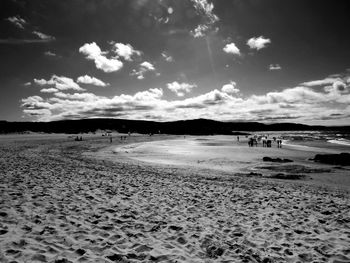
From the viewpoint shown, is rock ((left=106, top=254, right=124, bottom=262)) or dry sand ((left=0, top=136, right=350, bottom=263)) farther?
dry sand ((left=0, top=136, right=350, bottom=263))

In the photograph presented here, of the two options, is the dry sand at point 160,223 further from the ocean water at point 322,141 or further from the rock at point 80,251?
the ocean water at point 322,141

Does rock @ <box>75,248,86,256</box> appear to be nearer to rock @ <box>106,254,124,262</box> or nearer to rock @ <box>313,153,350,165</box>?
rock @ <box>106,254,124,262</box>

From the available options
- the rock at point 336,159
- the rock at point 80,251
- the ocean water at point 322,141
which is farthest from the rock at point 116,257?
the ocean water at point 322,141

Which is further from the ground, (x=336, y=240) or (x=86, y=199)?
(x=86, y=199)

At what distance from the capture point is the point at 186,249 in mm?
5590

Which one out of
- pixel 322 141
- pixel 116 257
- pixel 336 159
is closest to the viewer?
pixel 116 257

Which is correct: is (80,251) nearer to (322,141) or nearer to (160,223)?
(160,223)

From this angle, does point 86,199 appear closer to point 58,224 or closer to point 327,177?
point 58,224

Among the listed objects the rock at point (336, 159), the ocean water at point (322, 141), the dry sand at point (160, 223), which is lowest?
the ocean water at point (322, 141)

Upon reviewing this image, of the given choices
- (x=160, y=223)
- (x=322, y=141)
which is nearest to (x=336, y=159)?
(x=160, y=223)

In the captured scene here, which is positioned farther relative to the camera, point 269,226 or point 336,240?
point 269,226

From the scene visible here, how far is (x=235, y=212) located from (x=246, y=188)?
4.18 m

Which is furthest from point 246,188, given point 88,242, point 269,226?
point 88,242

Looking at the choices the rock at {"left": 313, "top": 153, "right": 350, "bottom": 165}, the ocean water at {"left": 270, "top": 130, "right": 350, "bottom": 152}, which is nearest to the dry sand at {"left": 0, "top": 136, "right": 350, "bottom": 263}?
the rock at {"left": 313, "top": 153, "right": 350, "bottom": 165}
